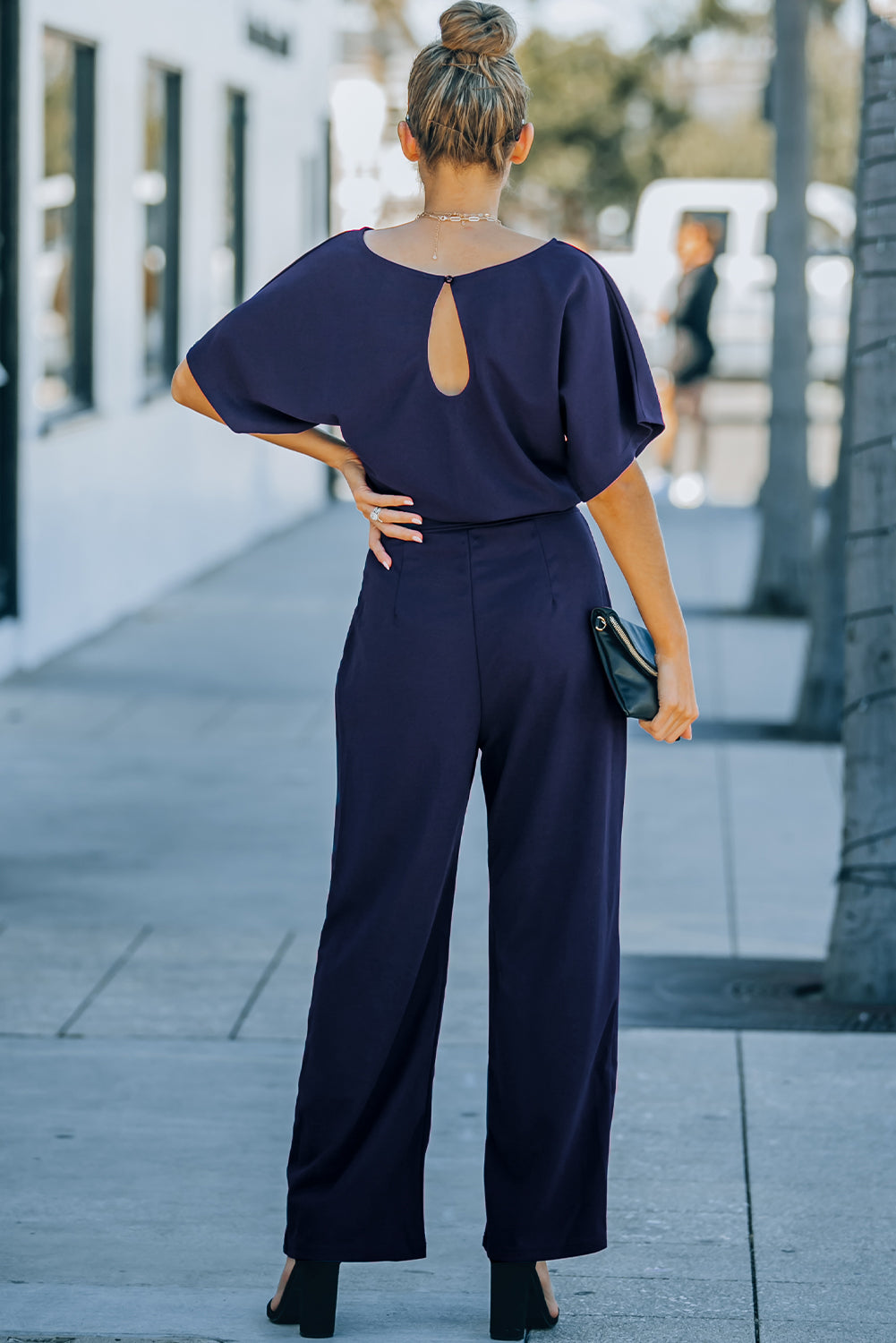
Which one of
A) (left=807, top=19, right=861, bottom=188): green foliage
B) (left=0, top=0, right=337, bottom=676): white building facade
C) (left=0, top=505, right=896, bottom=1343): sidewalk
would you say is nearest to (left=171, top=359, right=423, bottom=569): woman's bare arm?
(left=0, top=505, right=896, bottom=1343): sidewalk

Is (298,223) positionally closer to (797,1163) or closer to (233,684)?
(233,684)

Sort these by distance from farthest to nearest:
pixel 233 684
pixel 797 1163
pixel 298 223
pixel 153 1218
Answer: pixel 298 223
pixel 233 684
pixel 797 1163
pixel 153 1218

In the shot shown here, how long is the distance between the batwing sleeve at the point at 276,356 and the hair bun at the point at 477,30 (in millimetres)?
356

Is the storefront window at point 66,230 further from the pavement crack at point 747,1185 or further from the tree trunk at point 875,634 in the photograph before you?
the pavement crack at point 747,1185

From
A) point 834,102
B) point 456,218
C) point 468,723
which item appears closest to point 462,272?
point 456,218

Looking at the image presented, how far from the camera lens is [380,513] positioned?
3018 millimetres

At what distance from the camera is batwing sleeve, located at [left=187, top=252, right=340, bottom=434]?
297 cm

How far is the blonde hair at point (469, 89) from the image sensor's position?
9.54ft

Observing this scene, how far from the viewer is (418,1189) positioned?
3148 mm

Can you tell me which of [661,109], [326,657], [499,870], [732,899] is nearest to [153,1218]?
[499,870]

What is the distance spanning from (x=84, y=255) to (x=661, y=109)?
3838cm

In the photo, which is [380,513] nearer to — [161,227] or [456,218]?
[456,218]

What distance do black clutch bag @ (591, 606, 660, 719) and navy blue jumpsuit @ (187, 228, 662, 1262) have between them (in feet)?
0.09

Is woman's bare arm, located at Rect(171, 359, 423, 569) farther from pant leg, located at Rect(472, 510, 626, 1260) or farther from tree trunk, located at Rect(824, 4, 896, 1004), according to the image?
tree trunk, located at Rect(824, 4, 896, 1004)
